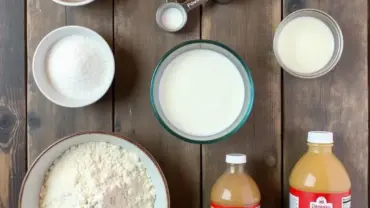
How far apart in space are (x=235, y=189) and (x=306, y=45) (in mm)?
296

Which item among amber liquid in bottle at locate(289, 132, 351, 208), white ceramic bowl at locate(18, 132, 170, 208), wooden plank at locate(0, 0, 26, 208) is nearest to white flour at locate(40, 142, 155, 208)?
white ceramic bowl at locate(18, 132, 170, 208)

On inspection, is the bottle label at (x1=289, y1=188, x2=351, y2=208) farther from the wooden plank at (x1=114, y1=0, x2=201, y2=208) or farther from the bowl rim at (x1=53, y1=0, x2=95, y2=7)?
the bowl rim at (x1=53, y1=0, x2=95, y2=7)

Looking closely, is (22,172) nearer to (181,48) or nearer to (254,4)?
(181,48)

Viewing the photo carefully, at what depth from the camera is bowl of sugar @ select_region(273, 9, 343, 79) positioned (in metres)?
0.89

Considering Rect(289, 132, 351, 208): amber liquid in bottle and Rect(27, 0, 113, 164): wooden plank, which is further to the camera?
Rect(27, 0, 113, 164): wooden plank

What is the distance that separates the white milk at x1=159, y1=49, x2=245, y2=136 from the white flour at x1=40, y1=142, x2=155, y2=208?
115 millimetres

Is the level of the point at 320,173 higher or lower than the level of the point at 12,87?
lower

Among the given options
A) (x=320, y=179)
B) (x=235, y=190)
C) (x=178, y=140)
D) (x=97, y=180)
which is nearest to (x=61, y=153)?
(x=97, y=180)

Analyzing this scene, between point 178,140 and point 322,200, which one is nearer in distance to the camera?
point 322,200

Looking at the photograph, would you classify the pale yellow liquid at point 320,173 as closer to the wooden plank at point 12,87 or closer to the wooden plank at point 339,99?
the wooden plank at point 339,99

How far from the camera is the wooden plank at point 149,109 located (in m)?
0.92

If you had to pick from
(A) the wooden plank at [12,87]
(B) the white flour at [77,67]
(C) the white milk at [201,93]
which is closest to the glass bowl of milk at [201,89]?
(C) the white milk at [201,93]

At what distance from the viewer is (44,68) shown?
896 millimetres

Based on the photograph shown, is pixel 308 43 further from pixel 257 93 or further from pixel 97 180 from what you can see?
pixel 97 180
